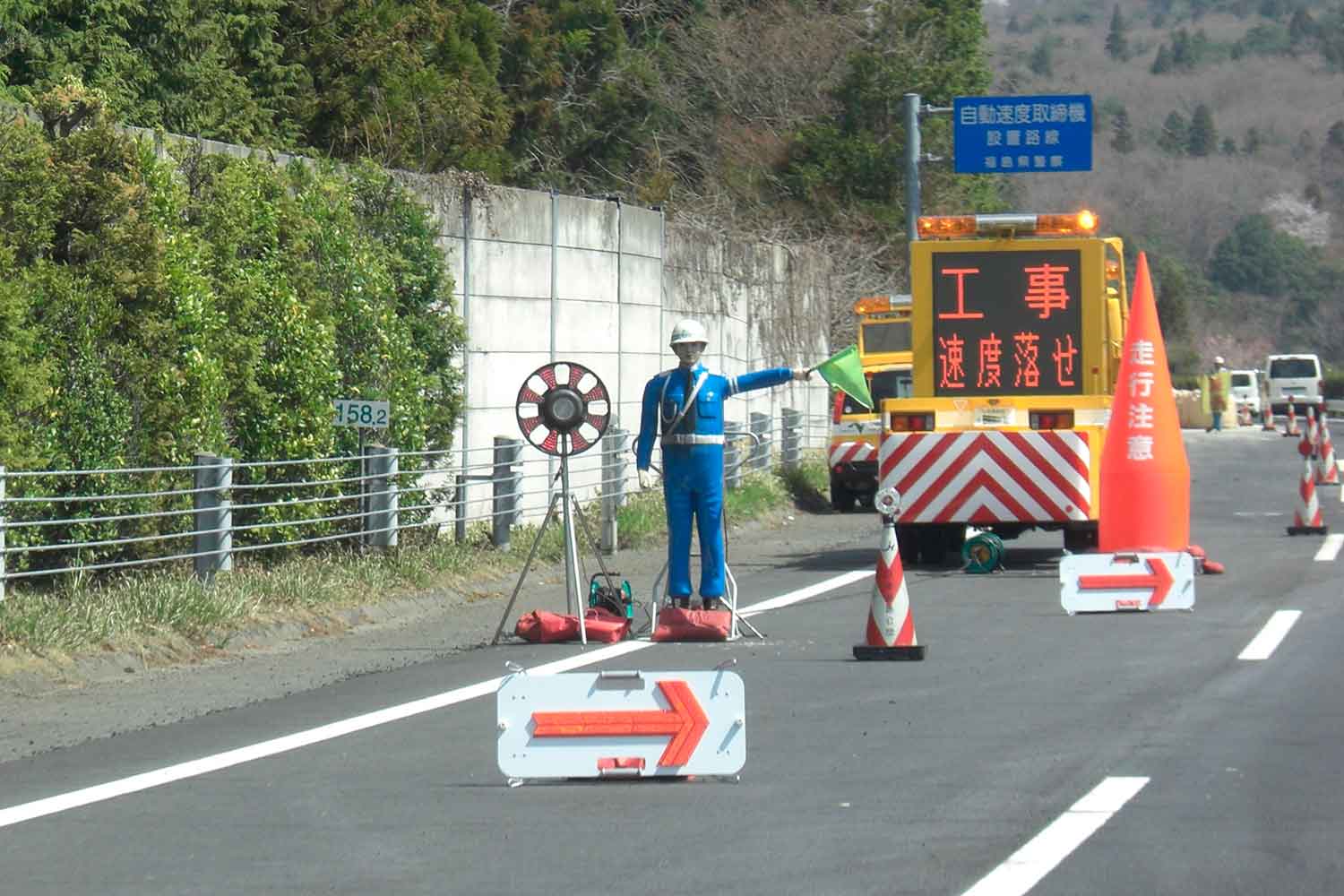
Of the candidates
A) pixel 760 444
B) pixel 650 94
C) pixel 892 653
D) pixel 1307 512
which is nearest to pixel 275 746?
pixel 892 653

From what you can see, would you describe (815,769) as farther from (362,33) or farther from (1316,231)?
(1316,231)

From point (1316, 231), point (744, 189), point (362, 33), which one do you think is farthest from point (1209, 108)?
point (362, 33)

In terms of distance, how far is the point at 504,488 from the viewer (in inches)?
810

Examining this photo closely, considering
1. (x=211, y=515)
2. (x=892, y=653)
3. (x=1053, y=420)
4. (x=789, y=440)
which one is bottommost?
(x=892, y=653)

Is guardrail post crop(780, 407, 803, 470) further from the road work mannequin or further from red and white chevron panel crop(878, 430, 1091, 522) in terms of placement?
the road work mannequin

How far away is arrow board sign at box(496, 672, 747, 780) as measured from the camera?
8.99 meters

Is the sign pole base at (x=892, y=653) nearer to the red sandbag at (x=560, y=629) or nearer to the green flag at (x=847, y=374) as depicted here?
the red sandbag at (x=560, y=629)

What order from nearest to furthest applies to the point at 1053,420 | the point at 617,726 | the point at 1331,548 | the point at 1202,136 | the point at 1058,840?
the point at 1058,840, the point at 617,726, the point at 1053,420, the point at 1331,548, the point at 1202,136

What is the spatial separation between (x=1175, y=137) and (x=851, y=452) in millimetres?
163841

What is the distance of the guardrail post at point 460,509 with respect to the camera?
19547mm

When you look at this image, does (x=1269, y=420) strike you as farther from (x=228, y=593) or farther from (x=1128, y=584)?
(x=228, y=593)

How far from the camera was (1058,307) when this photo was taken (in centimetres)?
2011

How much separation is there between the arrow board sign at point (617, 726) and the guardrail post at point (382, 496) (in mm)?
8977

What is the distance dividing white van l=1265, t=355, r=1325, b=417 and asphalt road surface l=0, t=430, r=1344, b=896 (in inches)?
2408
